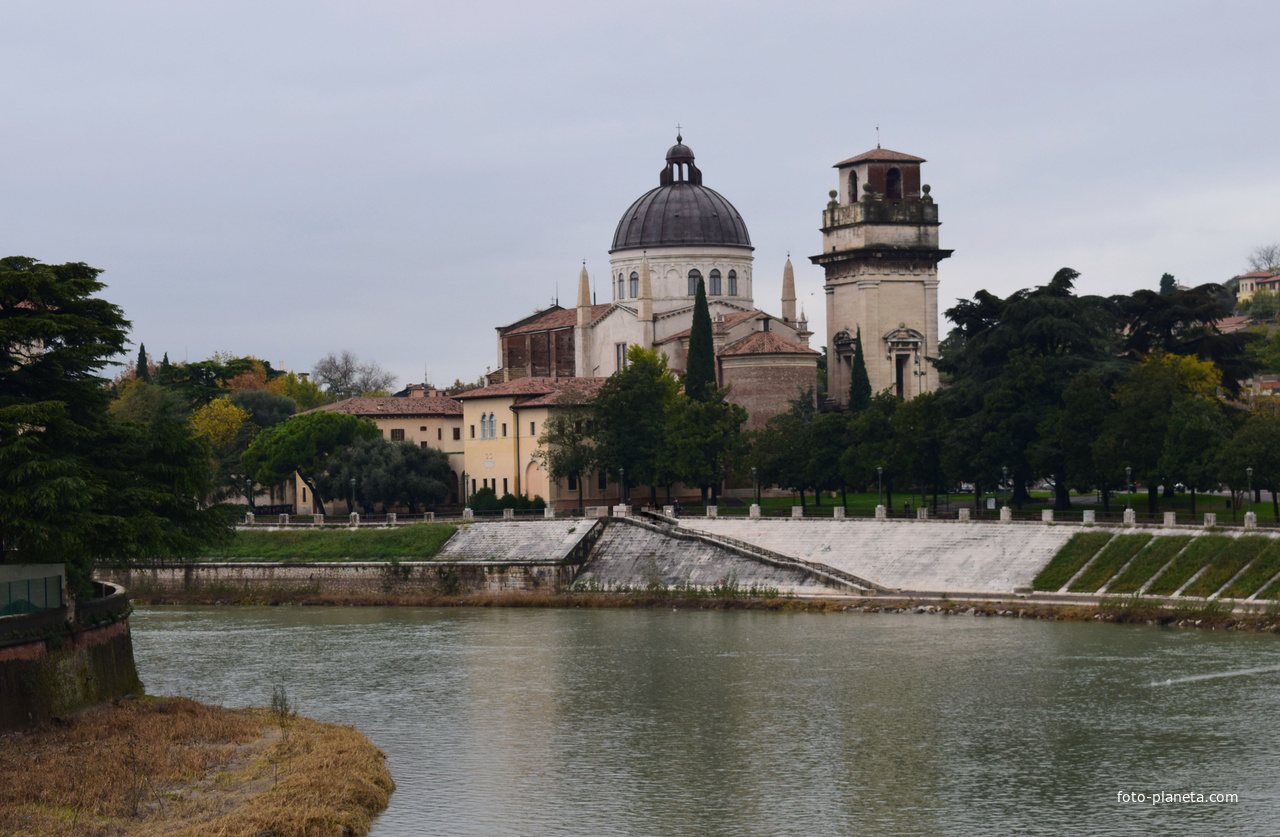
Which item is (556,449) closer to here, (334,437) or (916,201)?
(334,437)

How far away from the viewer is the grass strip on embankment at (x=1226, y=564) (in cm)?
4859

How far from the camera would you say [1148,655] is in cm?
4241

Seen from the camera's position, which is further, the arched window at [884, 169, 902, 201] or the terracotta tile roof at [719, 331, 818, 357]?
the arched window at [884, 169, 902, 201]

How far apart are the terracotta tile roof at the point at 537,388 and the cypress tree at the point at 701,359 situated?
4.41 m

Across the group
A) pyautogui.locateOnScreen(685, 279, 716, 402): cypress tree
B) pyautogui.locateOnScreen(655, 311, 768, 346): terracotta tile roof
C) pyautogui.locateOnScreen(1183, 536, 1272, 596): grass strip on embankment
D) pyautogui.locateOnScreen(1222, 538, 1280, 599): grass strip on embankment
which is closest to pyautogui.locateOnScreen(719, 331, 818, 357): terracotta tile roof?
pyautogui.locateOnScreen(655, 311, 768, 346): terracotta tile roof

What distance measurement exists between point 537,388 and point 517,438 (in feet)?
8.05

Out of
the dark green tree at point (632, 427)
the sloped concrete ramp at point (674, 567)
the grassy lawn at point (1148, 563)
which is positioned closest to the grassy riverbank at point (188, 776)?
the grassy lawn at point (1148, 563)

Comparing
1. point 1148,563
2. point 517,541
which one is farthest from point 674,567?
point 1148,563

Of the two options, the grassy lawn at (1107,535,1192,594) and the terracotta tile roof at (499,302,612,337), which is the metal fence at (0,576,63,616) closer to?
the grassy lawn at (1107,535,1192,594)

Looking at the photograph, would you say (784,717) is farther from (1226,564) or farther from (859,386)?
(859,386)

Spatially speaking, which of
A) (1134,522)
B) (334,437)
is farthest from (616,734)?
(334,437)

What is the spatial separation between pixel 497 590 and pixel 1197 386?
83.5 feet

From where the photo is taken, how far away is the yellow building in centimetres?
7850

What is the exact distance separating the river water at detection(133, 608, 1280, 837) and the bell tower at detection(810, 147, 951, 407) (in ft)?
115
